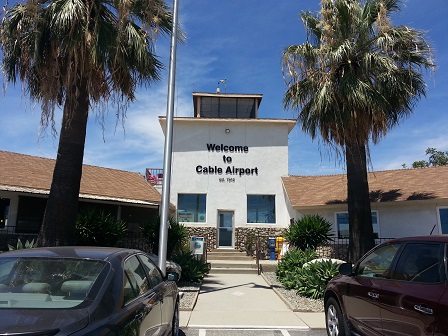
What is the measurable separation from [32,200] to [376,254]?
46.0 feet

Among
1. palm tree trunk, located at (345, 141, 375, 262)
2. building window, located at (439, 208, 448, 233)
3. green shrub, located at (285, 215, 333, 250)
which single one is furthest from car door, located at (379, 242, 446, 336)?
building window, located at (439, 208, 448, 233)

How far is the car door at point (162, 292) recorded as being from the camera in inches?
185

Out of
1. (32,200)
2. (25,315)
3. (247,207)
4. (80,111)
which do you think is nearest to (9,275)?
(25,315)

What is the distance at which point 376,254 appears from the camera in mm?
5258

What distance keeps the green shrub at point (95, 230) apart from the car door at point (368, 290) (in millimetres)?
9003

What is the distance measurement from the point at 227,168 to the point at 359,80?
1087 cm

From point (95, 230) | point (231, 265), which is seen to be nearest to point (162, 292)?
point (95, 230)

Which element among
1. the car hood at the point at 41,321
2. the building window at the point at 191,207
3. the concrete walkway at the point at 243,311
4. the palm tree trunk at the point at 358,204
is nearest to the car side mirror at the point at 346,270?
the concrete walkway at the point at 243,311

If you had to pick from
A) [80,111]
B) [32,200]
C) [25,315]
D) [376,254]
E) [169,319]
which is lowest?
[169,319]

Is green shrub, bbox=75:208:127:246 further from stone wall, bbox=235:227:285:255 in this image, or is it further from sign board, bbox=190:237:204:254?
stone wall, bbox=235:227:285:255

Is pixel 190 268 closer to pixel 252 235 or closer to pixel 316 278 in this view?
pixel 316 278

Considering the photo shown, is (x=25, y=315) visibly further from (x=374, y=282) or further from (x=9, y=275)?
(x=374, y=282)

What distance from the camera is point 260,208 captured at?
21125 mm

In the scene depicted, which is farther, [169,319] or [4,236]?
[4,236]
